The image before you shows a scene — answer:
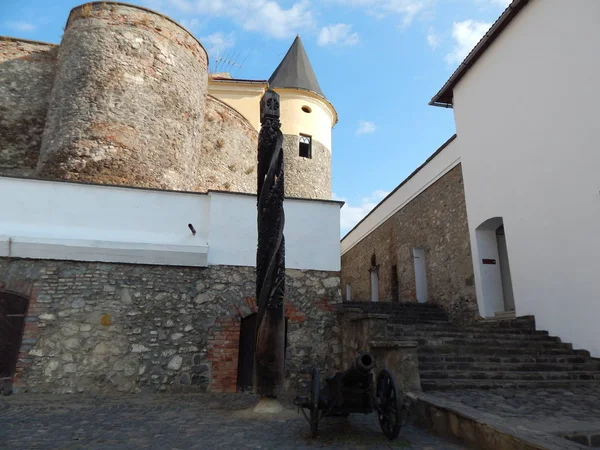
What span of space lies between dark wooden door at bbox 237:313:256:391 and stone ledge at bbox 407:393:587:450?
2.89 m

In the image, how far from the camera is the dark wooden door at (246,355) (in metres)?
6.51

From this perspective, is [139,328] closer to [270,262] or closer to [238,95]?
[270,262]

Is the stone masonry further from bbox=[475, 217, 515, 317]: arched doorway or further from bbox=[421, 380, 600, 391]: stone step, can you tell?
bbox=[421, 380, 600, 391]: stone step

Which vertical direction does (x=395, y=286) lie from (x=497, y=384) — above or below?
above

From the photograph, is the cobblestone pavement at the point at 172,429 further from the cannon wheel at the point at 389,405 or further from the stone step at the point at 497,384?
the stone step at the point at 497,384

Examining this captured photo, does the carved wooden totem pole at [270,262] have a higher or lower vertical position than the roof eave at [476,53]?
lower

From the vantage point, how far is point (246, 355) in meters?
6.64

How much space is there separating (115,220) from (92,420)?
137 inches

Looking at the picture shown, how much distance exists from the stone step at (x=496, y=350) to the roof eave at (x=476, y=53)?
6739 millimetres

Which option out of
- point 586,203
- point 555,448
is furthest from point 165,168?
point 555,448

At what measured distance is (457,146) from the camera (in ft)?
32.7

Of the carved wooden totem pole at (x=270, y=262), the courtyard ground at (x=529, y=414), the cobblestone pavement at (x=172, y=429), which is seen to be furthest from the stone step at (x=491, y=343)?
the carved wooden totem pole at (x=270, y=262)

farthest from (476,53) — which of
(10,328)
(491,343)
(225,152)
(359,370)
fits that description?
(10,328)

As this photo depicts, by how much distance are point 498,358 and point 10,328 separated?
23.9 feet
